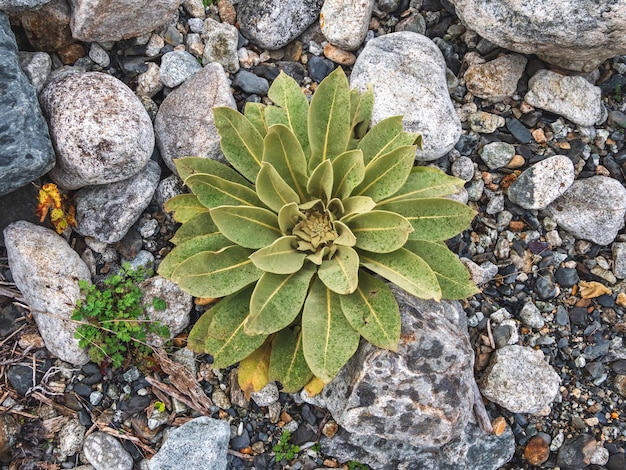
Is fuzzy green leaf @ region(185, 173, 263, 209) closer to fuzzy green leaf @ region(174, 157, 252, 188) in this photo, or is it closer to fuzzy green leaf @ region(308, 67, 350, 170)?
fuzzy green leaf @ region(174, 157, 252, 188)

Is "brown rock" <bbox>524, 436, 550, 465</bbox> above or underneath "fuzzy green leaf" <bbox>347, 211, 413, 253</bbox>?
underneath

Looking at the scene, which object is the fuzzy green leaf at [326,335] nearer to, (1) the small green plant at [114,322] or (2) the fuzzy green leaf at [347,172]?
(2) the fuzzy green leaf at [347,172]

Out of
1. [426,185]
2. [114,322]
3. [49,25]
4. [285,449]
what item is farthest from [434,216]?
[49,25]

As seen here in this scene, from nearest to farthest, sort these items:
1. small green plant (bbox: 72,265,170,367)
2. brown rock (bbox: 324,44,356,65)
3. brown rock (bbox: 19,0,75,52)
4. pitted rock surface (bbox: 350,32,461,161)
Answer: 1. small green plant (bbox: 72,265,170,367)
2. brown rock (bbox: 19,0,75,52)
3. pitted rock surface (bbox: 350,32,461,161)
4. brown rock (bbox: 324,44,356,65)

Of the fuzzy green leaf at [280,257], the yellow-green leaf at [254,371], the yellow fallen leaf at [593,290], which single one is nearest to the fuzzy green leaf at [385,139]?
the fuzzy green leaf at [280,257]

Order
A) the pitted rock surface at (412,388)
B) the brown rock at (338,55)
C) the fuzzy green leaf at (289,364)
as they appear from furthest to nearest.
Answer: the brown rock at (338,55), the fuzzy green leaf at (289,364), the pitted rock surface at (412,388)

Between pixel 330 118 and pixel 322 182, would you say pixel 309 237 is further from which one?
pixel 330 118

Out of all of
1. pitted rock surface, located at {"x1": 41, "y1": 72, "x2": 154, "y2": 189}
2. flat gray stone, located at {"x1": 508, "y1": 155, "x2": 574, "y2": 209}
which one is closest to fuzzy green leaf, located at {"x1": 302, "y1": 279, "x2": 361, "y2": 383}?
pitted rock surface, located at {"x1": 41, "y1": 72, "x2": 154, "y2": 189}
